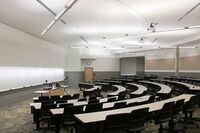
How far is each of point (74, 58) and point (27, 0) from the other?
535 inches

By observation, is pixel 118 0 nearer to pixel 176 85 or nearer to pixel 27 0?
pixel 27 0

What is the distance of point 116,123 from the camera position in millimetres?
3428

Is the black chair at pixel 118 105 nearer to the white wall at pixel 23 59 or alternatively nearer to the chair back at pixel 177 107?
the chair back at pixel 177 107

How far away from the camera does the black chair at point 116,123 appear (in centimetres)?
336

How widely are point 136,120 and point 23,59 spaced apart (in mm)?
8466

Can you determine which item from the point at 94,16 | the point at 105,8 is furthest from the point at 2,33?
the point at 105,8

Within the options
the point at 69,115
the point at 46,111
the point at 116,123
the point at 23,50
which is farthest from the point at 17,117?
the point at 116,123

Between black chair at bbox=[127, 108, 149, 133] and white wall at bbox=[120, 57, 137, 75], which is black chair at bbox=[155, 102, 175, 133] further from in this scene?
white wall at bbox=[120, 57, 137, 75]

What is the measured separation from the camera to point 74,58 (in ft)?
64.7

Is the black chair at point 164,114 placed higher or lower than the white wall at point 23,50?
lower

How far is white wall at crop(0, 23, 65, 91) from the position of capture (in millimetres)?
8967

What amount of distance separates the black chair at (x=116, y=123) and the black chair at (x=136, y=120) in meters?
0.14

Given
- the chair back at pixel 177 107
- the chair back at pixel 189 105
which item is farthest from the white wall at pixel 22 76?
the chair back at pixel 189 105

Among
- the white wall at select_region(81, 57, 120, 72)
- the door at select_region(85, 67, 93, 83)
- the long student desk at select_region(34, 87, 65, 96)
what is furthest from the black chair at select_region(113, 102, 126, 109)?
the white wall at select_region(81, 57, 120, 72)
